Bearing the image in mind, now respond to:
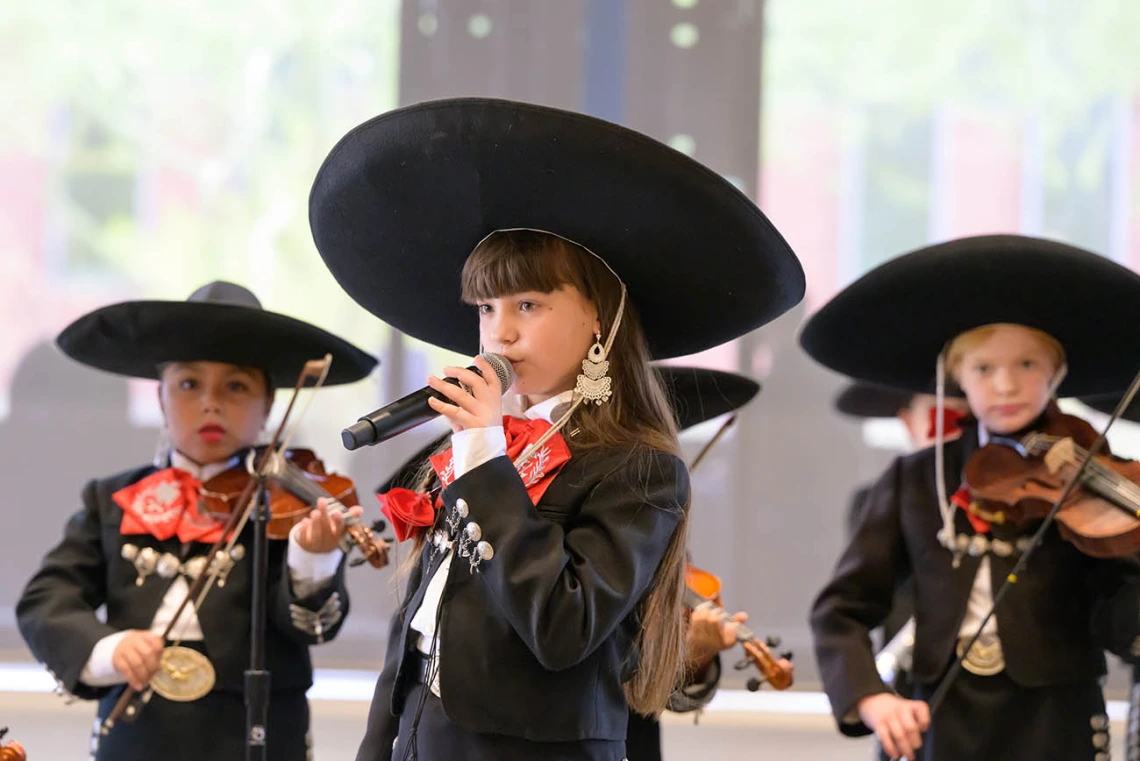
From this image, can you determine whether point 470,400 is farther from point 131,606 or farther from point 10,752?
point 131,606

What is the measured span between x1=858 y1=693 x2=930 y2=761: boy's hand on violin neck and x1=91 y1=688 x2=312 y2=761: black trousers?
38.7 inches

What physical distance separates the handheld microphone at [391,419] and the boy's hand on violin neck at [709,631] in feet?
2.30

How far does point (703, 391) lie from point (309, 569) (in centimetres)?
74

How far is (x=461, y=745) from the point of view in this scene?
1.45 m

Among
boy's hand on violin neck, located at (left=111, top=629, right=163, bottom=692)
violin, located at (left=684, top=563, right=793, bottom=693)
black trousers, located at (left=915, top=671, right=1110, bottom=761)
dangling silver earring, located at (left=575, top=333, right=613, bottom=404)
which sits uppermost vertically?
dangling silver earring, located at (left=575, top=333, right=613, bottom=404)

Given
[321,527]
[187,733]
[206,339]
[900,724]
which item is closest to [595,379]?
[321,527]

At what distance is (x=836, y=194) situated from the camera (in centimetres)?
388

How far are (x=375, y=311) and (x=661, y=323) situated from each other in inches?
16.8

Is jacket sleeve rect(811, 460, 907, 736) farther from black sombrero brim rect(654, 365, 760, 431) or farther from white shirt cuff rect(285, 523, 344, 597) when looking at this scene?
white shirt cuff rect(285, 523, 344, 597)

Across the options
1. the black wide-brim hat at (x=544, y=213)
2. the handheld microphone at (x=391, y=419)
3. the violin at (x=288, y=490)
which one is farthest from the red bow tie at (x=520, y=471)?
the violin at (x=288, y=490)

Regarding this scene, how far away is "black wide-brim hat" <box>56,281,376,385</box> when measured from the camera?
2166 millimetres

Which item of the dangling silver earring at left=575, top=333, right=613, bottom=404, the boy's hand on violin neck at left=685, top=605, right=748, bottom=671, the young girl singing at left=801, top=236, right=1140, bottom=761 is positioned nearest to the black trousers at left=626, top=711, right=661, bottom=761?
the boy's hand on violin neck at left=685, top=605, right=748, bottom=671

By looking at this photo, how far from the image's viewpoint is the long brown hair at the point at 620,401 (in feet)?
5.15

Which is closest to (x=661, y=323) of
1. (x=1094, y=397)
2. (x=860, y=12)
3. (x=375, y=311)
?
(x=375, y=311)
